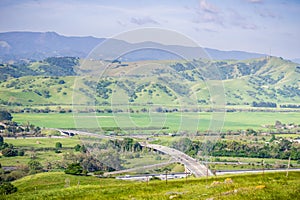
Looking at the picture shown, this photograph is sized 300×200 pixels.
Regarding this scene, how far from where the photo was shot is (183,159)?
1813 inches

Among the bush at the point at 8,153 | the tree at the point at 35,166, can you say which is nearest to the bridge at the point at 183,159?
the tree at the point at 35,166

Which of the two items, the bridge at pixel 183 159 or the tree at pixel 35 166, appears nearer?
the bridge at pixel 183 159

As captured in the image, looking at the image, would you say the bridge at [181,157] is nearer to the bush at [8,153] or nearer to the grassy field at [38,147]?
the grassy field at [38,147]

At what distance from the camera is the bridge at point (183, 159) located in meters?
42.2

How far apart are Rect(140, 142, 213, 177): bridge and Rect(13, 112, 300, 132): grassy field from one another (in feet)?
7.16

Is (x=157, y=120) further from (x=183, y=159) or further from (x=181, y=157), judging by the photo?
(x=183, y=159)

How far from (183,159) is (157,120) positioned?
6.24 meters

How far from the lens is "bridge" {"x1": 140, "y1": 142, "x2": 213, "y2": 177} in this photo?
138ft

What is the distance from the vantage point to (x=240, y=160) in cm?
8188

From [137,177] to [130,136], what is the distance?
15.2 ft

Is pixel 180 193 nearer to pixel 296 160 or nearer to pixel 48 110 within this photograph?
pixel 296 160

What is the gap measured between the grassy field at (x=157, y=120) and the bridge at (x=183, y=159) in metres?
2.18

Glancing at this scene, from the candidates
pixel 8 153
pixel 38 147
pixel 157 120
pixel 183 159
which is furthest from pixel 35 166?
pixel 157 120

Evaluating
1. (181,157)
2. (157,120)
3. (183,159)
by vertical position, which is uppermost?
(157,120)
